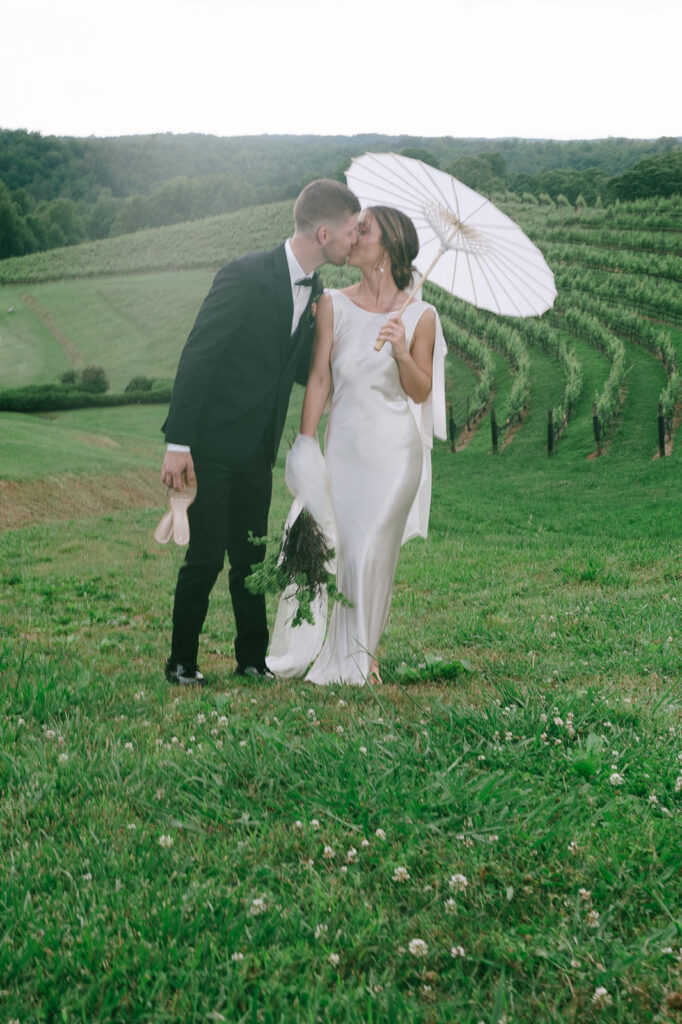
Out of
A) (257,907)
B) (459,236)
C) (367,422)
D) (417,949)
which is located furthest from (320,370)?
(417,949)

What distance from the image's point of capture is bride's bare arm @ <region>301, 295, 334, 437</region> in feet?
15.3

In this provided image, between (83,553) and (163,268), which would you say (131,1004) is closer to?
(83,553)

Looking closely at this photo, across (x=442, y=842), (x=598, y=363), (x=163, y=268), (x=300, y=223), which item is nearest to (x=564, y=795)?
(x=442, y=842)

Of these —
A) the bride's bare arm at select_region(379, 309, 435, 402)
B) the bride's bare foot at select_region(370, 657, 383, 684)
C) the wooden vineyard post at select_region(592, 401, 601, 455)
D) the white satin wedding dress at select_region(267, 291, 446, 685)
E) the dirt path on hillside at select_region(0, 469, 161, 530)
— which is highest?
the bride's bare arm at select_region(379, 309, 435, 402)

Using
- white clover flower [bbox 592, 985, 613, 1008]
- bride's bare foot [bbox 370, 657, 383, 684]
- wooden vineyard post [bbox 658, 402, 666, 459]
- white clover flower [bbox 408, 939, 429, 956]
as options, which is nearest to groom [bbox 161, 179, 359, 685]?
bride's bare foot [bbox 370, 657, 383, 684]

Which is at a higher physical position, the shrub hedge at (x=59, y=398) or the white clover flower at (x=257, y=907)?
the white clover flower at (x=257, y=907)

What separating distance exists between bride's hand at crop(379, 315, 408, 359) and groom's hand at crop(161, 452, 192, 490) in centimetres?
135

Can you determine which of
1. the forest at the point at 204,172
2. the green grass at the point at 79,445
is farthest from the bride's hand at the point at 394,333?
the forest at the point at 204,172

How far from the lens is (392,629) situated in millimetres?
7066

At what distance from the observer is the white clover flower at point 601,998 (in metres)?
1.88

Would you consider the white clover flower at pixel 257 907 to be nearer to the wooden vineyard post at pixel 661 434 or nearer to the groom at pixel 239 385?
the groom at pixel 239 385

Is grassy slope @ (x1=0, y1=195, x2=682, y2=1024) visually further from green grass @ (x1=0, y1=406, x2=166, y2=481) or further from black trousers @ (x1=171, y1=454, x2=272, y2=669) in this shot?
green grass @ (x1=0, y1=406, x2=166, y2=481)

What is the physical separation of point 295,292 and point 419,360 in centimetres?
87

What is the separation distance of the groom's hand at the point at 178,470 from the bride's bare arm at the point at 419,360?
1.39m
